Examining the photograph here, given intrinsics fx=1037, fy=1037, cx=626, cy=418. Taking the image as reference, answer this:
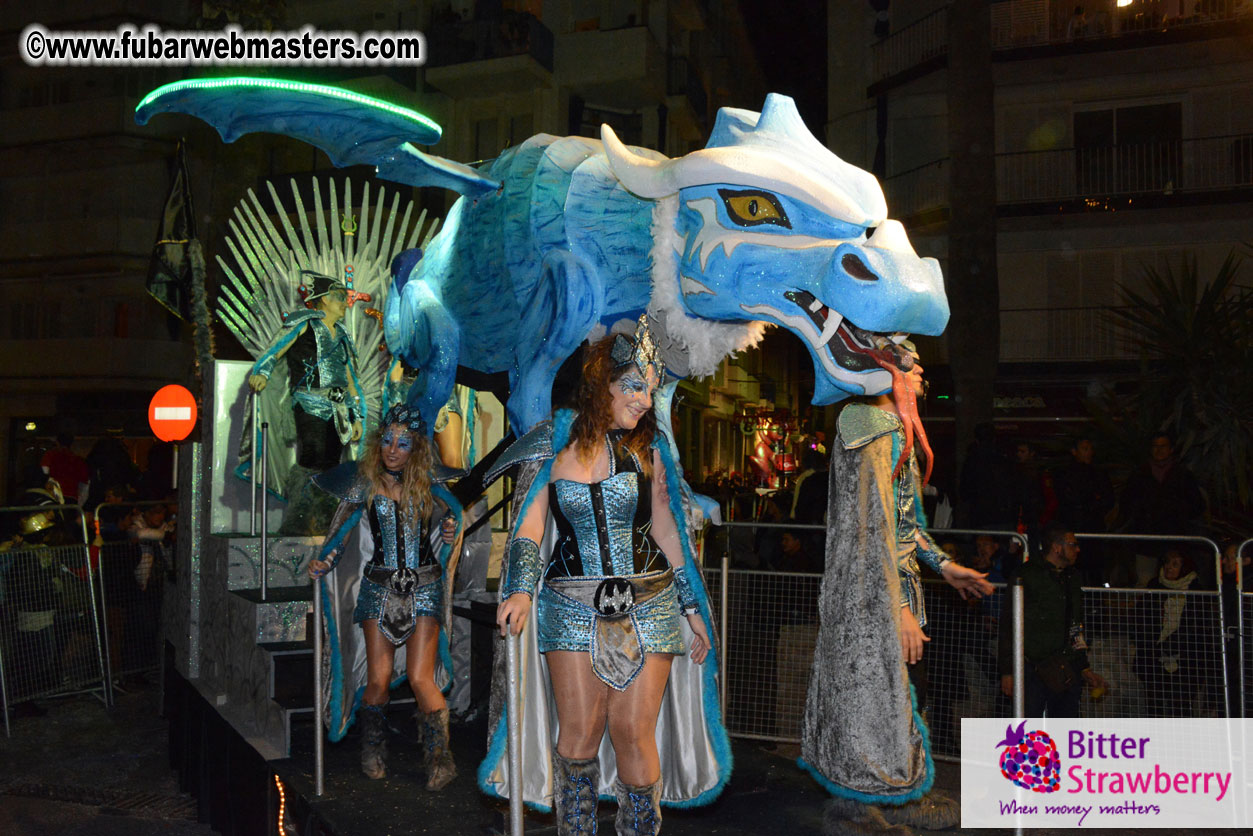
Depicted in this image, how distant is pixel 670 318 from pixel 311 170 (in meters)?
17.1

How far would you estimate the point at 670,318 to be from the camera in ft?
11.7

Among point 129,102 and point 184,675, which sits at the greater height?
point 129,102

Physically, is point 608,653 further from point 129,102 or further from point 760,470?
point 129,102

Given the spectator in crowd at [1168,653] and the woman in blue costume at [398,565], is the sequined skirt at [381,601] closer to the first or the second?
the woman in blue costume at [398,565]

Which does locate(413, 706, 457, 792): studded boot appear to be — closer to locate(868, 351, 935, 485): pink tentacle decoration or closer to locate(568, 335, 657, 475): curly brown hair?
locate(568, 335, 657, 475): curly brown hair

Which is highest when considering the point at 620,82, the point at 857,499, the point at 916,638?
the point at 620,82

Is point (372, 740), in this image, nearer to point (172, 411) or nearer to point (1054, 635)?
point (1054, 635)

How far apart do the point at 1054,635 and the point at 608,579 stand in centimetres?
236

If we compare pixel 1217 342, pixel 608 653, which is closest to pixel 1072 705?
pixel 608 653

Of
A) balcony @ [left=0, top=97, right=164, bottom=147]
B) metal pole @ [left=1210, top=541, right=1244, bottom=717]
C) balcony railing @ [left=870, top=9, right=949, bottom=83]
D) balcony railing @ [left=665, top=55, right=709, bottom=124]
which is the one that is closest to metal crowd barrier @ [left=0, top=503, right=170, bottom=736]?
metal pole @ [left=1210, top=541, right=1244, bottom=717]

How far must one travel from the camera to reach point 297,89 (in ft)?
12.2

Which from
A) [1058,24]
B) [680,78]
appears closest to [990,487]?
[1058,24]

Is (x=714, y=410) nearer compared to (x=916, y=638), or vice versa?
(x=916, y=638)

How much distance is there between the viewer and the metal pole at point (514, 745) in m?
2.63
